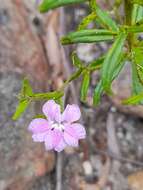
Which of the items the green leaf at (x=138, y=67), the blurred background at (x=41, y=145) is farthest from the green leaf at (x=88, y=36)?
the blurred background at (x=41, y=145)

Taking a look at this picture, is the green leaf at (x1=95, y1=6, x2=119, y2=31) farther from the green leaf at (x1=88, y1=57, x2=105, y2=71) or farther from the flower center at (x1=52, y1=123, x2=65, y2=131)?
the flower center at (x1=52, y1=123, x2=65, y2=131)

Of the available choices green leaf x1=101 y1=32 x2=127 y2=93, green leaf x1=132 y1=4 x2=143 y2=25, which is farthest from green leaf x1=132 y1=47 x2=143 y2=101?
green leaf x1=132 y1=4 x2=143 y2=25

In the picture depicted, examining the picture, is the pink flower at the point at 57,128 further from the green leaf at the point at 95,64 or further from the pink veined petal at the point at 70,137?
the green leaf at the point at 95,64

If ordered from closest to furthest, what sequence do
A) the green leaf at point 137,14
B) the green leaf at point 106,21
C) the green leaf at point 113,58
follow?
the green leaf at point 113,58 < the green leaf at point 106,21 < the green leaf at point 137,14

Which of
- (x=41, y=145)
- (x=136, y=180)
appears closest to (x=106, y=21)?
(x=41, y=145)

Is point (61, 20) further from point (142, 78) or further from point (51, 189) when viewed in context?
point (142, 78)
